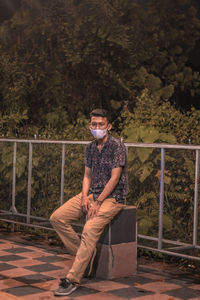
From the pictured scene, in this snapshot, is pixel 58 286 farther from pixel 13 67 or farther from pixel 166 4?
pixel 166 4

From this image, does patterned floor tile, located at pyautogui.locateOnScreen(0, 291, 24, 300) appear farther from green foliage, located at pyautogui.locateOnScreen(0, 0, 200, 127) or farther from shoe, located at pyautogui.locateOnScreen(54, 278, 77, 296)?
green foliage, located at pyautogui.locateOnScreen(0, 0, 200, 127)

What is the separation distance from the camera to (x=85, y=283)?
647 cm

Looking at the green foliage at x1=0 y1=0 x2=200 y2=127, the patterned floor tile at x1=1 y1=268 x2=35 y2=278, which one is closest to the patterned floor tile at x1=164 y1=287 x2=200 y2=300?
the patterned floor tile at x1=1 y1=268 x2=35 y2=278

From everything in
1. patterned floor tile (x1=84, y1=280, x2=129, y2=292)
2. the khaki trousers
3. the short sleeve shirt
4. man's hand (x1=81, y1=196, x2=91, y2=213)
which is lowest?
patterned floor tile (x1=84, y1=280, x2=129, y2=292)

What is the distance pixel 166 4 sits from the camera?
20500mm

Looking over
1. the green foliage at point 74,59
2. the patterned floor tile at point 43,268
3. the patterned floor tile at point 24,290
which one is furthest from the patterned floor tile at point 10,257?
the green foliage at point 74,59

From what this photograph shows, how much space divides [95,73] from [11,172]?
28.1 ft

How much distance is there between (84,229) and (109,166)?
0.77 m

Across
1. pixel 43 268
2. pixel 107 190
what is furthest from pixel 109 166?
pixel 43 268

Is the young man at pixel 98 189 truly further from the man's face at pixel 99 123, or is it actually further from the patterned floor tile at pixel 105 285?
the patterned floor tile at pixel 105 285

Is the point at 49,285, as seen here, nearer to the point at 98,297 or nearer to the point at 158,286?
the point at 98,297

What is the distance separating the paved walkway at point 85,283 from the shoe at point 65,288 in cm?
5

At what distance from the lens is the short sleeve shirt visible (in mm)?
6668

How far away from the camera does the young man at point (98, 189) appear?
6.52m
